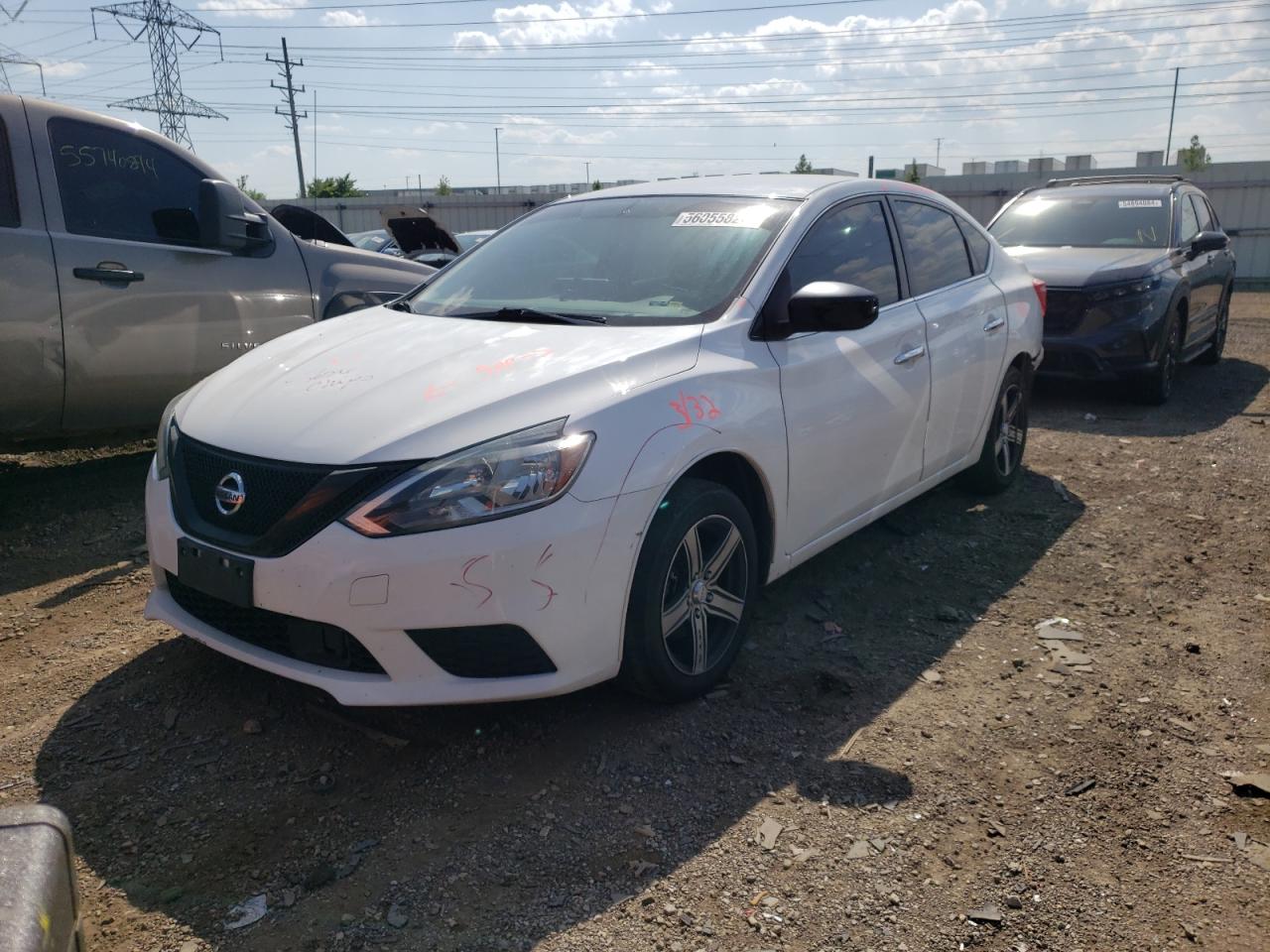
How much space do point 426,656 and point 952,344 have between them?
2.98 metres

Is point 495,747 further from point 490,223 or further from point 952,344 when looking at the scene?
point 490,223

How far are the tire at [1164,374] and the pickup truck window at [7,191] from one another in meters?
7.66

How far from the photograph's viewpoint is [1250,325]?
46.2ft

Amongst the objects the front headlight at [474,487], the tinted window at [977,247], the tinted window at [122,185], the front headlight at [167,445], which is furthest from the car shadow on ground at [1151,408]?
the front headlight at [167,445]

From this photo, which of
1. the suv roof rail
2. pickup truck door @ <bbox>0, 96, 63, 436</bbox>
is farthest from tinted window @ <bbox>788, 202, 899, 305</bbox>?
the suv roof rail

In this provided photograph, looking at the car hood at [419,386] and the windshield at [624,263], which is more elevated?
the windshield at [624,263]

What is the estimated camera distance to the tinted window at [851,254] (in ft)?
12.7

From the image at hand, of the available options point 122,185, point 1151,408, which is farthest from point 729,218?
point 1151,408

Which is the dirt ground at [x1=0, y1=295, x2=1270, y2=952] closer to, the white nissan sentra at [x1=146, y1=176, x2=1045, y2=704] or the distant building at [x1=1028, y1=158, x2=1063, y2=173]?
the white nissan sentra at [x1=146, y1=176, x2=1045, y2=704]

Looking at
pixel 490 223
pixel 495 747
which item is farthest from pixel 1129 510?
pixel 490 223

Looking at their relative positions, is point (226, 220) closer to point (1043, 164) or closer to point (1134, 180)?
point (1134, 180)

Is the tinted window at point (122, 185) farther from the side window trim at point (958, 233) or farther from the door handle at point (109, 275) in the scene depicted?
the side window trim at point (958, 233)

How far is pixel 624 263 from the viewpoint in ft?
12.8

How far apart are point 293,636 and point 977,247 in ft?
13.2
